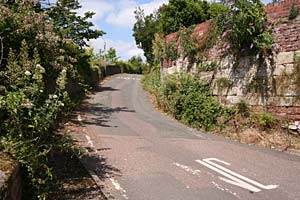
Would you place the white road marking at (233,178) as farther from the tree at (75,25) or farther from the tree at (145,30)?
the tree at (145,30)

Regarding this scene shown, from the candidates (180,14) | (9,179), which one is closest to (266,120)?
(9,179)

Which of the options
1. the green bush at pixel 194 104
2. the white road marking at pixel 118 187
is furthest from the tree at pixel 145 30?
the white road marking at pixel 118 187

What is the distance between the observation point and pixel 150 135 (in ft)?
32.1

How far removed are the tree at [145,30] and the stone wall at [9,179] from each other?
2832cm

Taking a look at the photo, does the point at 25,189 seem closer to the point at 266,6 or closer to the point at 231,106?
the point at 231,106

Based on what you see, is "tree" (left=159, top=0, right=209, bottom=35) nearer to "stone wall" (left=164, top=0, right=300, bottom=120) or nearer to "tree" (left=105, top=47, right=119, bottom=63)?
"stone wall" (left=164, top=0, right=300, bottom=120)

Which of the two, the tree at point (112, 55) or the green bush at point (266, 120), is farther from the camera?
the tree at point (112, 55)

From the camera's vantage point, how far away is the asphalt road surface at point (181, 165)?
5.18 meters

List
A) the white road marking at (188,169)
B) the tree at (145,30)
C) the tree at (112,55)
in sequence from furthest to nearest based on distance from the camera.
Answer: the tree at (112,55) < the tree at (145,30) < the white road marking at (188,169)

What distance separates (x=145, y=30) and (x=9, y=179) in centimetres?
3189

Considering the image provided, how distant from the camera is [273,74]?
9.08 metres

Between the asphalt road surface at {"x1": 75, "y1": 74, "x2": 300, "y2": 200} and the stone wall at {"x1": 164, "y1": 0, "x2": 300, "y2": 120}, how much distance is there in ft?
5.51

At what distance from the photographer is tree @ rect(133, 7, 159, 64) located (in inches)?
1288

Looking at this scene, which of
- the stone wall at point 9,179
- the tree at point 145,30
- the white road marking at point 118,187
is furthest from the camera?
the tree at point 145,30
